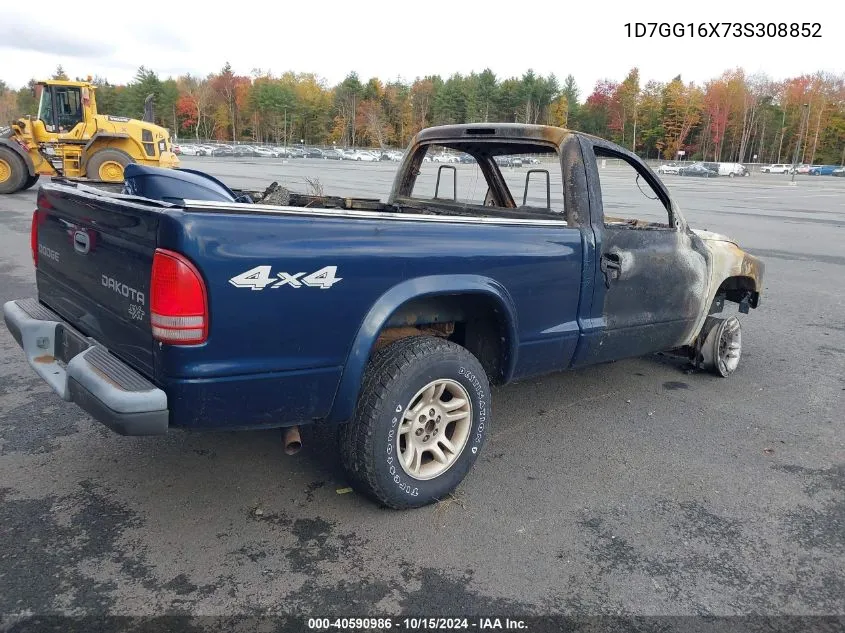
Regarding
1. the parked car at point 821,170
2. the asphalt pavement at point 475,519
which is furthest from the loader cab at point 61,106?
the parked car at point 821,170

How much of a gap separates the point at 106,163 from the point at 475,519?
1836 cm

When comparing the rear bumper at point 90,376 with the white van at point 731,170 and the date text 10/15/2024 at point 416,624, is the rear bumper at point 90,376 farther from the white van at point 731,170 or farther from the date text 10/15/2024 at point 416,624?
the white van at point 731,170

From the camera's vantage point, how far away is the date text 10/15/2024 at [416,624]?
7.97ft

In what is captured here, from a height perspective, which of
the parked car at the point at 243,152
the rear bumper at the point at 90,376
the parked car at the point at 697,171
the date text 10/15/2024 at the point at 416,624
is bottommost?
the date text 10/15/2024 at the point at 416,624

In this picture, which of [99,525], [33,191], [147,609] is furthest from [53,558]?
[33,191]

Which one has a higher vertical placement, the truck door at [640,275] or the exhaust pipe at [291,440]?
the truck door at [640,275]

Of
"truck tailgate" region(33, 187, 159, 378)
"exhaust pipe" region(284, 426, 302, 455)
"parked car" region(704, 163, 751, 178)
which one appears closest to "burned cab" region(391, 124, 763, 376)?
"exhaust pipe" region(284, 426, 302, 455)

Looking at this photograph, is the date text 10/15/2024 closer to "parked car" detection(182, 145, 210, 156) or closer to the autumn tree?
"parked car" detection(182, 145, 210, 156)

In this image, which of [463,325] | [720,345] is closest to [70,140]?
[463,325]

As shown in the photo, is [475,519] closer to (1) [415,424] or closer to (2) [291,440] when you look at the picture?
(1) [415,424]

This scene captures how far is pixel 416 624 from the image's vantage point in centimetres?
245

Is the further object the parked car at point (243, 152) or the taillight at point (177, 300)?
the parked car at point (243, 152)

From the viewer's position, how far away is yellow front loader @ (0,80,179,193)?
59.7 ft

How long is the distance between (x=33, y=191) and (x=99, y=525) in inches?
801
